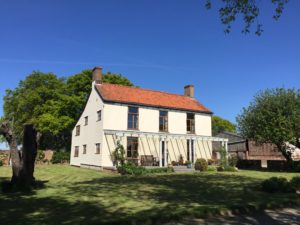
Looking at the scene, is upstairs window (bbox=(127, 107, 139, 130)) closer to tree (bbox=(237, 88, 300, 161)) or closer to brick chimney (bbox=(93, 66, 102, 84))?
brick chimney (bbox=(93, 66, 102, 84))

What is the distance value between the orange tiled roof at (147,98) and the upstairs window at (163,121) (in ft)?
2.53

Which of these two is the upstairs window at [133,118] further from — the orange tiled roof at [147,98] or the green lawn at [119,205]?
the green lawn at [119,205]

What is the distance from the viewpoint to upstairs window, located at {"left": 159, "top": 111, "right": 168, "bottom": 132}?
101 ft

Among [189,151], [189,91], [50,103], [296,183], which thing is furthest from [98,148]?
[296,183]

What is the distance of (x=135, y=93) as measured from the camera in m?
31.7

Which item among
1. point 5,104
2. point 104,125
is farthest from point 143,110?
point 5,104

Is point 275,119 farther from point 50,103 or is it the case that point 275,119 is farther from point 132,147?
point 50,103

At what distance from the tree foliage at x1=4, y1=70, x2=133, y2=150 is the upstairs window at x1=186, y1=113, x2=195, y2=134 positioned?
15547mm

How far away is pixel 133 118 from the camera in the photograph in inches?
1153

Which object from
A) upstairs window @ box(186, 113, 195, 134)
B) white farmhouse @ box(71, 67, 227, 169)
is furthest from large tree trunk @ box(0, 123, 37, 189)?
upstairs window @ box(186, 113, 195, 134)

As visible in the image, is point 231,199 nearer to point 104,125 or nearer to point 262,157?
point 104,125

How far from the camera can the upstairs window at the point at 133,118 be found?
95.2ft

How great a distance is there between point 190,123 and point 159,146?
5456mm

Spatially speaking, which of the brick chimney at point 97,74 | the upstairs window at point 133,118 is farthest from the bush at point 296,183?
the brick chimney at point 97,74
